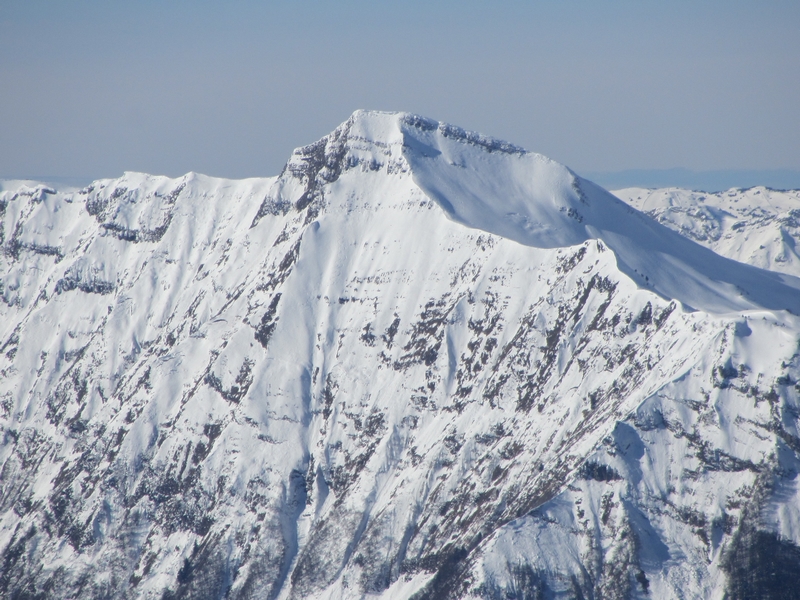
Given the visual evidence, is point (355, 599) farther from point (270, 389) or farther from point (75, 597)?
point (75, 597)

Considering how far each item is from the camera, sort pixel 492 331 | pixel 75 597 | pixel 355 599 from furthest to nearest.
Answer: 1. pixel 75 597
2. pixel 492 331
3. pixel 355 599

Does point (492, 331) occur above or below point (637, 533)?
above

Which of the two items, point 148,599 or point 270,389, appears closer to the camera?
point 148,599

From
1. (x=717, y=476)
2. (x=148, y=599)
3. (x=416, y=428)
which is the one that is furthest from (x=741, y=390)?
(x=148, y=599)

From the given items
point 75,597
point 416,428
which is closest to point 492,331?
point 416,428

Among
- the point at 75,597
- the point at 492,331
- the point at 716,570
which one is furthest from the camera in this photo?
the point at 75,597

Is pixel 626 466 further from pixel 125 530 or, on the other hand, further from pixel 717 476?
pixel 125 530

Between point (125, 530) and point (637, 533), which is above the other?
point (125, 530)

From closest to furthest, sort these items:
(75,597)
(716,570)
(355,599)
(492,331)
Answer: (716,570) → (355,599) → (492,331) → (75,597)

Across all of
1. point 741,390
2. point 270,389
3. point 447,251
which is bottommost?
point 741,390
